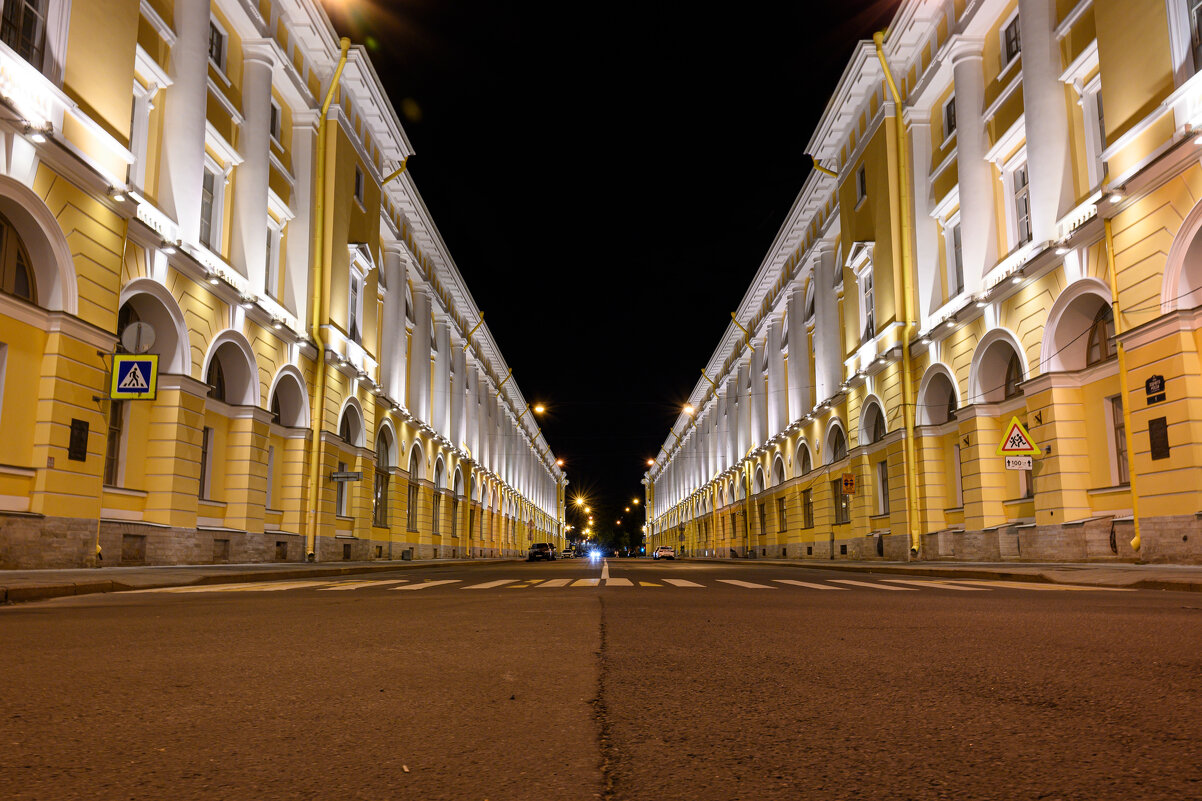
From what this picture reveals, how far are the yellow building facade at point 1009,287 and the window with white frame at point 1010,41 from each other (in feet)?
0.20

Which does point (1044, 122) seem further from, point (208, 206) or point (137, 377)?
point (208, 206)

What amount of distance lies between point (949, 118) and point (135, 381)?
2338 cm

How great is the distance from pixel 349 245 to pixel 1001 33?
21314 mm

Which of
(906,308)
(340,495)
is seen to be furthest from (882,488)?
(340,495)

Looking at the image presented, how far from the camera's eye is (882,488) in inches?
1206

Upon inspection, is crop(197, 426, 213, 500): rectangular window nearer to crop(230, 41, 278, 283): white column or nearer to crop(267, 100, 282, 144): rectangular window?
crop(230, 41, 278, 283): white column

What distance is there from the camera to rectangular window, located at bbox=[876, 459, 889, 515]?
30.3 metres

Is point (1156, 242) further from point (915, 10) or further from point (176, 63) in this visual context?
point (176, 63)

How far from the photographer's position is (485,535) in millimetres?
59844

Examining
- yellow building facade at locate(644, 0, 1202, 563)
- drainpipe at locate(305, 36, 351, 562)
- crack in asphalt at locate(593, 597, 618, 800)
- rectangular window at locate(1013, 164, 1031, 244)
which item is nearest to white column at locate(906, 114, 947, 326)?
yellow building facade at locate(644, 0, 1202, 563)

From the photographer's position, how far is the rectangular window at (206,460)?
21.9 m

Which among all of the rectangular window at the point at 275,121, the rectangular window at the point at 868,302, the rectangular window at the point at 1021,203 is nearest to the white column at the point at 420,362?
the rectangular window at the point at 275,121

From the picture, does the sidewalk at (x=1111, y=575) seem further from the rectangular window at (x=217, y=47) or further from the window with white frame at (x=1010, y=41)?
the rectangular window at (x=217, y=47)

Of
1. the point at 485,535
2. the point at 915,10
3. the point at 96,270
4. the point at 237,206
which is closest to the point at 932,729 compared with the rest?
the point at 96,270
